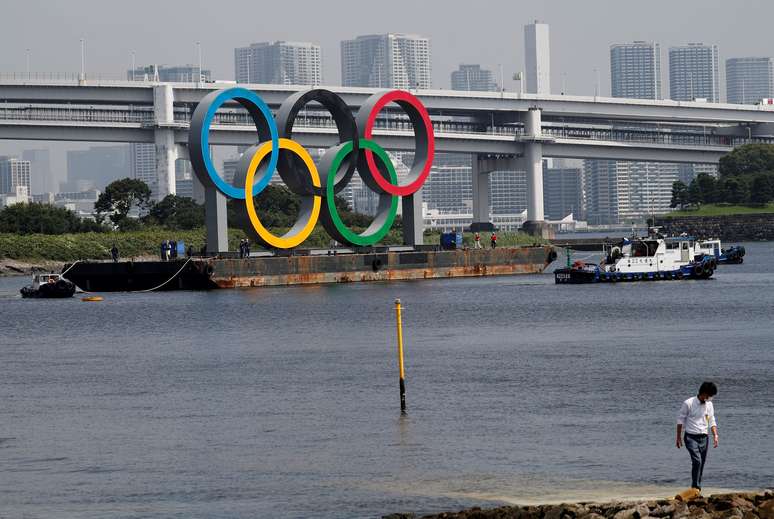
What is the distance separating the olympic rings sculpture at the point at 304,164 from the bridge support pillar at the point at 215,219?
83cm

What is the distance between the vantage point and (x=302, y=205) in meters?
93.4

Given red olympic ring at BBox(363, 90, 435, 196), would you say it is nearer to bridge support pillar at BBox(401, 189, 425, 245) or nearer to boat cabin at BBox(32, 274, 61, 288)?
bridge support pillar at BBox(401, 189, 425, 245)

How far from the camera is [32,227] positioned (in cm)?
14500

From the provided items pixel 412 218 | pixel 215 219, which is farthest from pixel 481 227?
pixel 215 219

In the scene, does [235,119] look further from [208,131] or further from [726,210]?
[208,131]

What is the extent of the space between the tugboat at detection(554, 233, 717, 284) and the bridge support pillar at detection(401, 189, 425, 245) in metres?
11.6

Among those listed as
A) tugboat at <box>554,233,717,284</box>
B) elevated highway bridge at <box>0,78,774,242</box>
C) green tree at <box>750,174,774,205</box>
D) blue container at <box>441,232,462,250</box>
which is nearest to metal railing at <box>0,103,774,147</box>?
elevated highway bridge at <box>0,78,774,242</box>

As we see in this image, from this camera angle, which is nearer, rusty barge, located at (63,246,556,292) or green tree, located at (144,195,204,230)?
rusty barge, located at (63,246,556,292)

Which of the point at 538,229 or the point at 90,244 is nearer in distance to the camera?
the point at 90,244

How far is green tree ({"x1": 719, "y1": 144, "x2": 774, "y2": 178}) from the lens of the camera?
194 m

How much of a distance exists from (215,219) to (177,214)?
6660 cm

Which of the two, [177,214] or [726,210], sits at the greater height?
[177,214]

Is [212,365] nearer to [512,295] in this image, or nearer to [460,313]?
[460,313]

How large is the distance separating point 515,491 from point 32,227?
408ft
